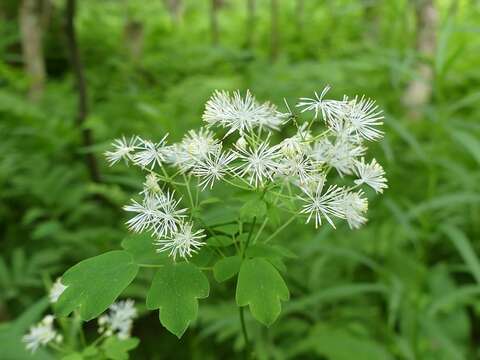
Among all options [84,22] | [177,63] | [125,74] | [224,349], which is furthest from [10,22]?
[224,349]

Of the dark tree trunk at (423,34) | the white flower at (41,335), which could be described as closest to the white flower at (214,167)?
the white flower at (41,335)

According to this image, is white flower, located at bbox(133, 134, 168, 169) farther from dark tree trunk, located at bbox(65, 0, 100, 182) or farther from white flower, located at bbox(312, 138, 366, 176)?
dark tree trunk, located at bbox(65, 0, 100, 182)

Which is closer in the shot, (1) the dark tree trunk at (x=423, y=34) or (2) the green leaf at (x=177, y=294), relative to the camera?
(2) the green leaf at (x=177, y=294)

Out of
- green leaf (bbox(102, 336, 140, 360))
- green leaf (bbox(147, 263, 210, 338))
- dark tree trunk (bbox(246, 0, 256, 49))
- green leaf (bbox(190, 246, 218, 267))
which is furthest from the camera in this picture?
dark tree trunk (bbox(246, 0, 256, 49))

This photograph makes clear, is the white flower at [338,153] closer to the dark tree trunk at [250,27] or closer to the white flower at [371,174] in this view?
the white flower at [371,174]

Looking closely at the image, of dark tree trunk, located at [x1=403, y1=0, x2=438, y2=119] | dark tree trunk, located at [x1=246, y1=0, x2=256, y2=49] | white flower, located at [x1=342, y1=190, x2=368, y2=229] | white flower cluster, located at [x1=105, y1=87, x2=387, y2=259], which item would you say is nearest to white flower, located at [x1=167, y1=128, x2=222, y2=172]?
white flower cluster, located at [x1=105, y1=87, x2=387, y2=259]
